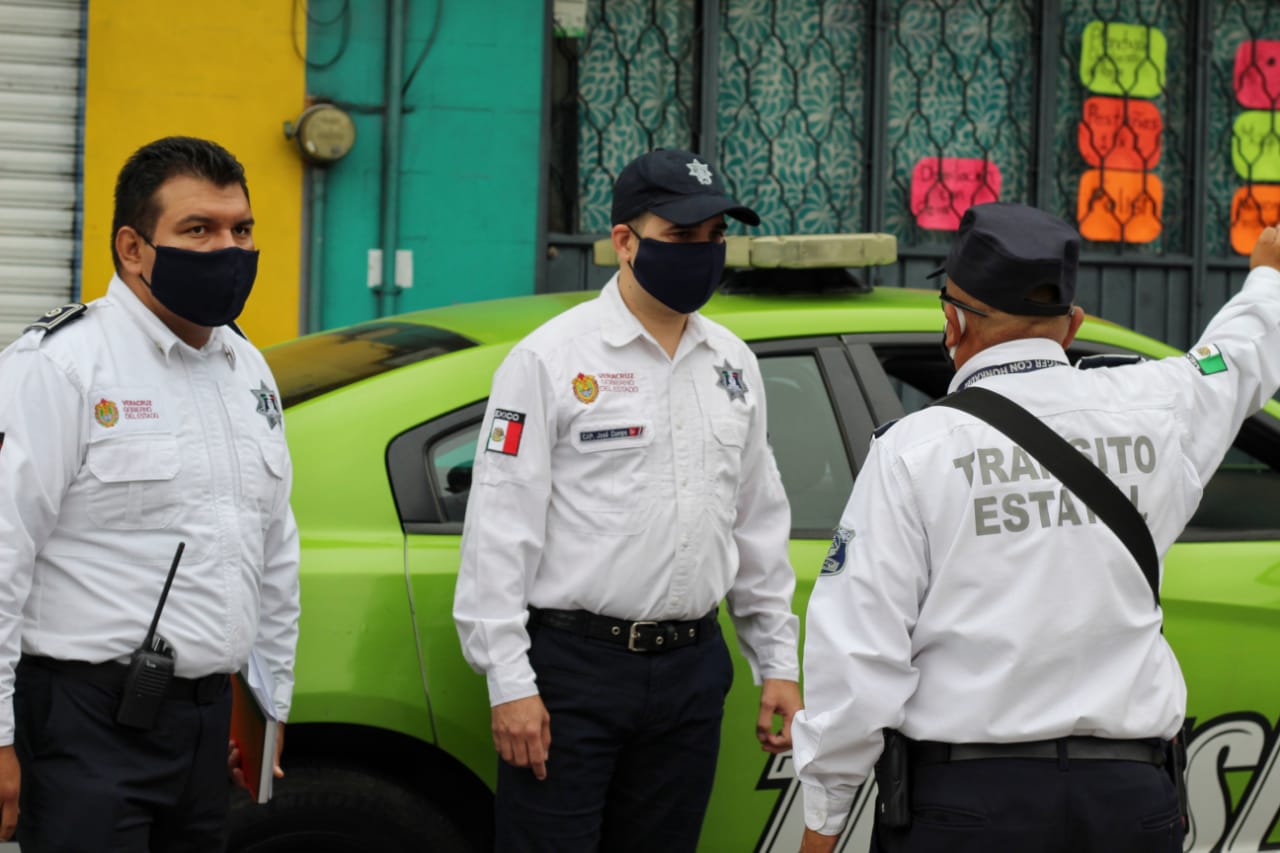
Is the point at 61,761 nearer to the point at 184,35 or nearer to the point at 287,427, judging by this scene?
the point at 287,427

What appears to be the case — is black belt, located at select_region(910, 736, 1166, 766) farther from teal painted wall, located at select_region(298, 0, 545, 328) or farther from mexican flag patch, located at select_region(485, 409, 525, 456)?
teal painted wall, located at select_region(298, 0, 545, 328)

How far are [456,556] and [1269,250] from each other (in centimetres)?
169

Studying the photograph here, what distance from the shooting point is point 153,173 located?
2934 millimetres

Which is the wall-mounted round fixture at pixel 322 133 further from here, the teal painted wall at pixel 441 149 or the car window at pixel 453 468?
the car window at pixel 453 468

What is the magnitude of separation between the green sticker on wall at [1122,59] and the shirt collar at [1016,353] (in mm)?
5724

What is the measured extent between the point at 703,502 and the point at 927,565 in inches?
33.0

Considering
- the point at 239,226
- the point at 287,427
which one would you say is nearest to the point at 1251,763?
the point at 287,427

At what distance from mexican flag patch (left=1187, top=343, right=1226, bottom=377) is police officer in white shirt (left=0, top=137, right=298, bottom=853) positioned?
1.65m

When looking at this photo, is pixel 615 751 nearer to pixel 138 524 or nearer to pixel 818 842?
pixel 818 842

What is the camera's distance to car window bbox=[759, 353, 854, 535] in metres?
3.81

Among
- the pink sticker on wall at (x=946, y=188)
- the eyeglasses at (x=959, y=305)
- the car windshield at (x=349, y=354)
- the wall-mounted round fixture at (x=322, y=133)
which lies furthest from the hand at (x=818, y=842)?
the pink sticker on wall at (x=946, y=188)

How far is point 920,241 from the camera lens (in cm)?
784

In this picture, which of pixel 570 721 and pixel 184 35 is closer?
pixel 570 721

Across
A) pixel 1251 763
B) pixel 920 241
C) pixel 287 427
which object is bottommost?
pixel 1251 763
